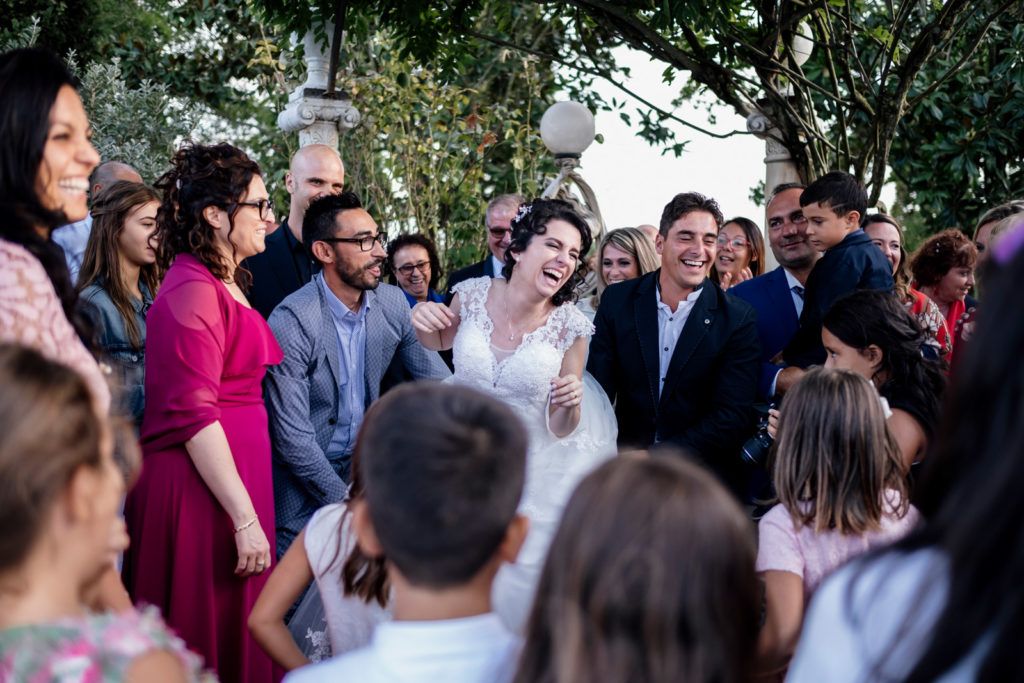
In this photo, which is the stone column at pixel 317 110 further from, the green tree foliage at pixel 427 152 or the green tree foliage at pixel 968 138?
the green tree foliage at pixel 968 138

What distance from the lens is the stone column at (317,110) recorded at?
6336 millimetres

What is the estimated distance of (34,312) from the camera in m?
1.84

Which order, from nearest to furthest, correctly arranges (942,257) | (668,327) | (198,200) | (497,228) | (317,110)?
(198,200), (668,327), (942,257), (497,228), (317,110)

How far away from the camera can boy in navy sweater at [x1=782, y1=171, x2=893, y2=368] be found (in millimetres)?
3977

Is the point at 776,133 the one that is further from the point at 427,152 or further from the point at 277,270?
the point at 277,270

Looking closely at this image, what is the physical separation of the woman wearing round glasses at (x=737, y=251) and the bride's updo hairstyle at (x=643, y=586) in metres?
5.04

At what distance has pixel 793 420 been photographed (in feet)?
8.25

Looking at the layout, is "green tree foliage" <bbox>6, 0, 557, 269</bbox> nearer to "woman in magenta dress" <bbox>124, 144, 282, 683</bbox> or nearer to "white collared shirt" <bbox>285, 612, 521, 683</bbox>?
"woman in magenta dress" <bbox>124, 144, 282, 683</bbox>

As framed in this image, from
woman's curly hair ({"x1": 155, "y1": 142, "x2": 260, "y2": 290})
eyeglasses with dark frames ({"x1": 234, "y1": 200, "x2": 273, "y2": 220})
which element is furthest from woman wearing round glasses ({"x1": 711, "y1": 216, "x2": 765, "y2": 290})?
woman's curly hair ({"x1": 155, "y1": 142, "x2": 260, "y2": 290})

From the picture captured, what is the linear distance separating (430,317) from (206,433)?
1162 mm

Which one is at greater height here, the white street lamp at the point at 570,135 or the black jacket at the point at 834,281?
the white street lamp at the point at 570,135

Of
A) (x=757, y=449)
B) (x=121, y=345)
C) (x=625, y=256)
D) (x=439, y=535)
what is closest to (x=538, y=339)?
(x=757, y=449)

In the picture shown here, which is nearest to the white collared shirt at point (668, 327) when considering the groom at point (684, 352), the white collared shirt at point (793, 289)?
the groom at point (684, 352)

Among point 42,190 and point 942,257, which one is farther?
point 942,257
